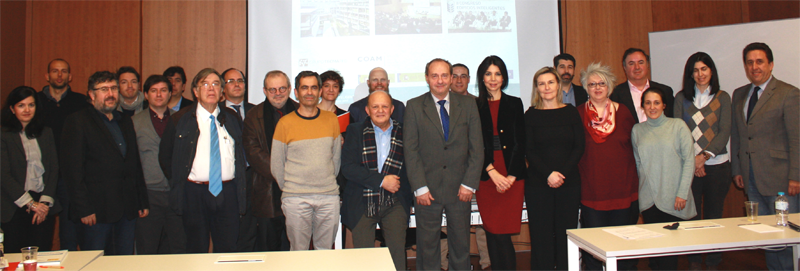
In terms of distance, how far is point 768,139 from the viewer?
10.3ft

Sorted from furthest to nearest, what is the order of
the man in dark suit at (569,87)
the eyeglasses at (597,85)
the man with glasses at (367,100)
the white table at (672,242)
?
1. the man in dark suit at (569,87)
2. the man with glasses at (367,100)
3. the eyeglasses at (597,85)
4. the white table at (672,242)

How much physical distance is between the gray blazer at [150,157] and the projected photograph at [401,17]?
90.8 inches

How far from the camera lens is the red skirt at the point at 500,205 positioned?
2852 millimetres

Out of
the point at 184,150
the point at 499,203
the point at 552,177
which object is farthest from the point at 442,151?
the point at 184,150

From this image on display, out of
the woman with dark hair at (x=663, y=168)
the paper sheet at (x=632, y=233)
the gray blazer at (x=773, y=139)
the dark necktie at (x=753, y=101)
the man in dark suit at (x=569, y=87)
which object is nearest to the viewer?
the paper sheet at (x=632, y=233)

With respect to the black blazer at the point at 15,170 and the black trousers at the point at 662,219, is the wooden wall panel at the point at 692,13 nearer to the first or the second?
the black trousers at the point at 662,219

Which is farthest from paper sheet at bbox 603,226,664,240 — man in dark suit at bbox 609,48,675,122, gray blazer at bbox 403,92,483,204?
man in dark suit at bbox 609,48,675,122

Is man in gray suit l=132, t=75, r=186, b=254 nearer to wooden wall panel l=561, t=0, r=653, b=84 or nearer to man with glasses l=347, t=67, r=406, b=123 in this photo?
man with glasses l=347, t=67, r=406, b=123

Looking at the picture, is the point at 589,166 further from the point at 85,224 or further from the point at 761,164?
the point at 85,224

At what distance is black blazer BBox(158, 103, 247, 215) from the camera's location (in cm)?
279

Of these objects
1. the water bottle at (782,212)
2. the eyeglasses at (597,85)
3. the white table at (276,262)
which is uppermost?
the eyeglasses at (597,85)

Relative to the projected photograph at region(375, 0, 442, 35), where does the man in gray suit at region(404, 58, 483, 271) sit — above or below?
below

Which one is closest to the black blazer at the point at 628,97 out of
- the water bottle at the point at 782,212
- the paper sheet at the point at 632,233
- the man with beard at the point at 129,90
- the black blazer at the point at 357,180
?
the water bottle at the point at 782,212

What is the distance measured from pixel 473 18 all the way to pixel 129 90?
3.22 meters
